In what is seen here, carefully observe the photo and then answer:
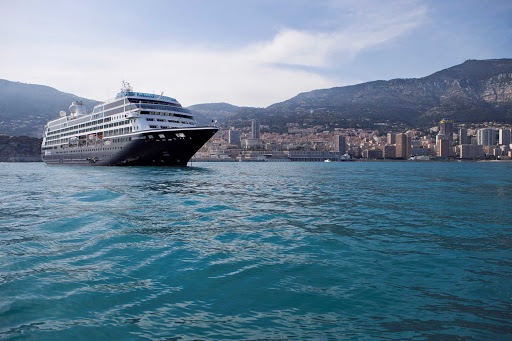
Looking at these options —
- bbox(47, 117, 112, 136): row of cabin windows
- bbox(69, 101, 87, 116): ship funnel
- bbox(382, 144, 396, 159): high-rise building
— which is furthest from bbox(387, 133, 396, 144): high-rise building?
bbox(47, 117, 112, 136): row of cabin windows

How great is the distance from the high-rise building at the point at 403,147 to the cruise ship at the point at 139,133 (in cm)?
13881

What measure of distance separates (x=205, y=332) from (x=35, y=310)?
230cm

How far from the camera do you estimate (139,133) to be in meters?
39.6

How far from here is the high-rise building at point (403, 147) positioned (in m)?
163

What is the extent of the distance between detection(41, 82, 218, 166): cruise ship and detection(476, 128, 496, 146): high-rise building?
17425 cm

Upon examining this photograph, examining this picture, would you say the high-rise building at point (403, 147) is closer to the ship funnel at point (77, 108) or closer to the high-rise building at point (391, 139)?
the high-rise building at point (391, 139)

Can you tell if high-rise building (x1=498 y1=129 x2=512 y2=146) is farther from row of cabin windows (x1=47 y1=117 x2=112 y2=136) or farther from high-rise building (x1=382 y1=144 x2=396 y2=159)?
row of cabin windows (x1=47 y1=117 x2=112 y2=136)

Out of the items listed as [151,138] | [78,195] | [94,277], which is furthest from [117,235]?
[151,138]

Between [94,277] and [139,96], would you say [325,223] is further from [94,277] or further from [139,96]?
[139,96]

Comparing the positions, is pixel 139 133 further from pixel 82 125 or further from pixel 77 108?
pixel 77 108

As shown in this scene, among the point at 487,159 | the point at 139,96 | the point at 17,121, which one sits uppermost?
the point at 17,121

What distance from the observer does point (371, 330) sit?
388cm

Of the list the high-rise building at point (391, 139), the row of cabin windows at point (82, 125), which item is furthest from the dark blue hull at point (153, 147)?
the high-rise building at point (391, 139)

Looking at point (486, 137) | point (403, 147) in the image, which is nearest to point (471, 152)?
point (486, 137)
